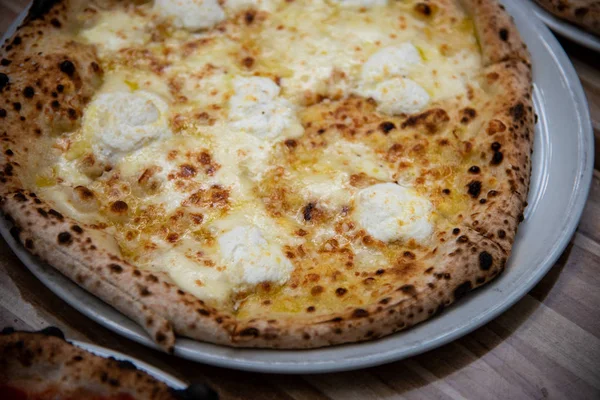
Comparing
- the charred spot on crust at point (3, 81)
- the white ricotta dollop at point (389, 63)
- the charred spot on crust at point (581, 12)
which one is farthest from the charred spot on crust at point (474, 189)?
the charred spot on crust at point (3, 81)

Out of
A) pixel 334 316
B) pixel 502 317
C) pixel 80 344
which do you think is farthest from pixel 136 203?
pixel 502 317

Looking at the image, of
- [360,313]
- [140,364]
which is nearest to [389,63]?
[360,313]

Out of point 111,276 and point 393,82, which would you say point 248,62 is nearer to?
point 393,82

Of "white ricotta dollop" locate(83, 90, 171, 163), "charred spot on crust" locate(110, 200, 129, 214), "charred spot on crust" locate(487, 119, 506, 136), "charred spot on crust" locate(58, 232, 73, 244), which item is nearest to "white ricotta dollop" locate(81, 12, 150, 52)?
"white ricotta dollop" locate(83, 90, 171, 163)

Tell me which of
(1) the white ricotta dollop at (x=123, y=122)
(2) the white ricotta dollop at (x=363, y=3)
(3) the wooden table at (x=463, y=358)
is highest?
(2) the white ricotta dollop at (x=363, y=3)

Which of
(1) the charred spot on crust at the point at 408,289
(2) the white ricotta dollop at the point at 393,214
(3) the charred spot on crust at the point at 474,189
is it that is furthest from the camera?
(3) the charred spot on crust at the point at 474,189

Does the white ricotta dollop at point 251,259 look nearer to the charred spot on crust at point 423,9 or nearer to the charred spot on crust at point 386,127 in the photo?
the charred spot on crust at point 386,127
